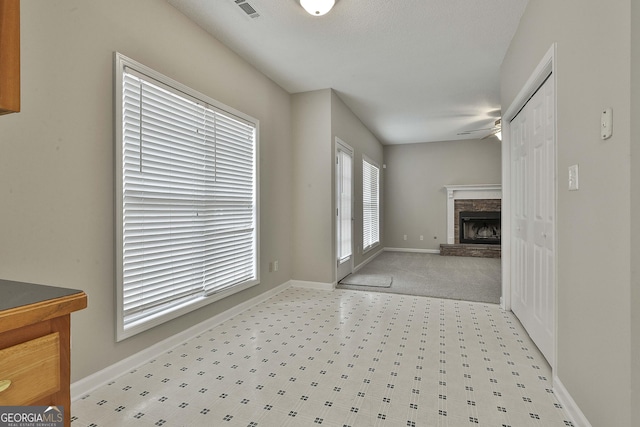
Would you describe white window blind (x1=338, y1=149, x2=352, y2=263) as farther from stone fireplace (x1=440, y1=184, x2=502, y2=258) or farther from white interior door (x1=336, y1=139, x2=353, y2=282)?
stone fireplace (x1=440, y1=184, x2=502, y2=258)

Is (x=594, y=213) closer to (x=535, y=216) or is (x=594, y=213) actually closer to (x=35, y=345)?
(x=535, y=216)

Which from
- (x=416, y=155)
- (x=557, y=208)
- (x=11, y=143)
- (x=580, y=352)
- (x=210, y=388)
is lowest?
(x=210, y=388)

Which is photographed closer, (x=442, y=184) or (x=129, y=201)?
(x=129, y=201)

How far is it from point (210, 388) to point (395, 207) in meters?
6.98

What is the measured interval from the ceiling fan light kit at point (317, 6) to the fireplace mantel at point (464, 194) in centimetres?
610

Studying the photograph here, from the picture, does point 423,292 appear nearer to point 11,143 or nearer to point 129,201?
point 129,201

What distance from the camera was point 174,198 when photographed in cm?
254

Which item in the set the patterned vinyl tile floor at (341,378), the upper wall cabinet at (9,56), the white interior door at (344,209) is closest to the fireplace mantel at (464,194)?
the white interior door at (344,209)

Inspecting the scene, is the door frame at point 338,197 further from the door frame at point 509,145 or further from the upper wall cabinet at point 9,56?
the upper wall cabinet at point 9,56

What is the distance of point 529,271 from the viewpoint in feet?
8.84

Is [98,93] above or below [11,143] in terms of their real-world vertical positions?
above

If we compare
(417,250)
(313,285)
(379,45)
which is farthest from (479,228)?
(379,45)

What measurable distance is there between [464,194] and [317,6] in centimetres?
635

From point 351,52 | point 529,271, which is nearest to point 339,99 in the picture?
point 351,52
